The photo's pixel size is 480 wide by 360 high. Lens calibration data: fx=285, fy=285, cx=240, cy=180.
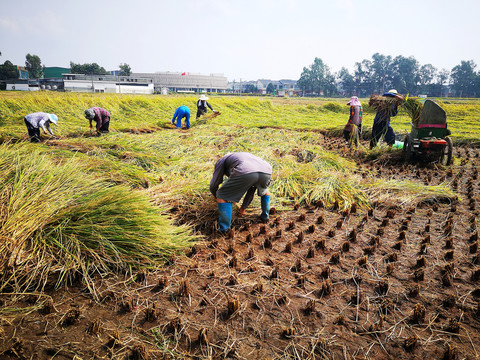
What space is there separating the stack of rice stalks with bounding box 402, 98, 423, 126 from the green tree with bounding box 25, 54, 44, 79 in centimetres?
9593

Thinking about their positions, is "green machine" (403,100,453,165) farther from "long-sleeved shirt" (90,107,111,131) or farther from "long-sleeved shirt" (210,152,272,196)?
"long-sleeved shirt" (90,107,111,131)

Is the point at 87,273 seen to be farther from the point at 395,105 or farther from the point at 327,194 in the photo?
the point at 395,105

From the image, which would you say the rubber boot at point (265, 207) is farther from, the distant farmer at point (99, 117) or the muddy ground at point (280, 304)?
the distant farmer at point (99, 117)

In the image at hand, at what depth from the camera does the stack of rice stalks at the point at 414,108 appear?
6521mm

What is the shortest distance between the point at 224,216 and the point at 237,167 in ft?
1.95

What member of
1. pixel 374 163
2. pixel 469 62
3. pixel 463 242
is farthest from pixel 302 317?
pixel 469 62

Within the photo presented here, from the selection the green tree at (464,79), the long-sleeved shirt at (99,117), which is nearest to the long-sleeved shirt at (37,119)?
the long-sleeved shirt at (99,117)

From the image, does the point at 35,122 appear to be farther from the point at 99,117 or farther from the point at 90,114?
the point at 99,117

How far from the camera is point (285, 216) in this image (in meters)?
3.93

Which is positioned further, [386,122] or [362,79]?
[362,79]

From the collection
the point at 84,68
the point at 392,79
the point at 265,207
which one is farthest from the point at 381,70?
the point at 265,207

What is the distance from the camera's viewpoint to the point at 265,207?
3645mm

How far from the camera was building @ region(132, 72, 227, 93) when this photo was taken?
8711cm

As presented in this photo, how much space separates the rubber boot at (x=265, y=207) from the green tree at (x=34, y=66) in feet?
317
